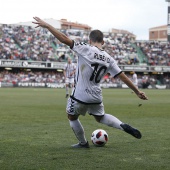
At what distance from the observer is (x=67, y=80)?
2875cm

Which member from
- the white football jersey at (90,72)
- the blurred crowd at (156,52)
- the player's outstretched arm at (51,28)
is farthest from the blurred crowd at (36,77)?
the player's outstretched arm at (51,28)

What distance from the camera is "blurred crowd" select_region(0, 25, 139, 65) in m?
62.1

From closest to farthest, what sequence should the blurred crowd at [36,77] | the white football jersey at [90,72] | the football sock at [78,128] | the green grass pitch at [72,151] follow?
the green grass pitch at [72,151], the white football jersey at [90,72], the football sock at [78,128], the blurred crowd at [36,77]

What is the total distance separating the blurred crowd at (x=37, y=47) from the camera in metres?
62.1

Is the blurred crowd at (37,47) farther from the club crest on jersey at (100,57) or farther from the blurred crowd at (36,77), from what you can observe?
the club crest on jersey at (100,57)

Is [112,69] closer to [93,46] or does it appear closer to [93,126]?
[93,46]

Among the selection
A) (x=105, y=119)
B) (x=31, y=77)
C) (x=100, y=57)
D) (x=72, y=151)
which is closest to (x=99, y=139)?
(x=105, y=119)

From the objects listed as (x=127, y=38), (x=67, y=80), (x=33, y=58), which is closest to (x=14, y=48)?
(x=33, y=58)

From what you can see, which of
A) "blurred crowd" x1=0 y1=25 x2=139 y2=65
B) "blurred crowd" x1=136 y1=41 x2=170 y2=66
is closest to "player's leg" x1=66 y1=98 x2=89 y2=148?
"blurred crowd" x1=0 y1=25 x2=139 y2=65

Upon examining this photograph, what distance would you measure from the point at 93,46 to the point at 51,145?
2.22 meters

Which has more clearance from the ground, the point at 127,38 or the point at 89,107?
the point at 127,38

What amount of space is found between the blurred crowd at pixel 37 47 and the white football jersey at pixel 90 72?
5447 cm

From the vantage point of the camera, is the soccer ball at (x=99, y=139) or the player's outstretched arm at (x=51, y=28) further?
Answer: the soccer ball at (x=99, y=139)

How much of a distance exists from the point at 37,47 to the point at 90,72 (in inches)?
2303
